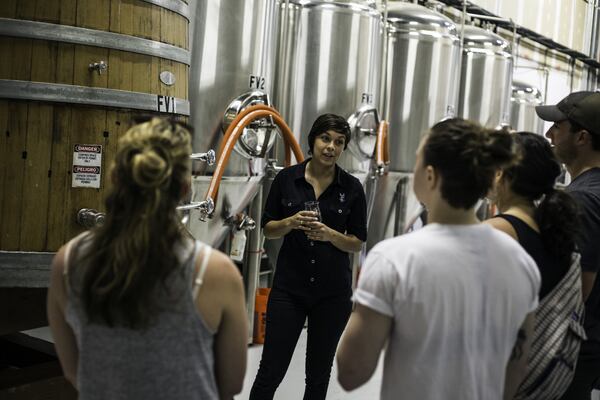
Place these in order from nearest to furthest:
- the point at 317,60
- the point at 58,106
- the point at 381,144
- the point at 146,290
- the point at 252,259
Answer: the point at 146,290
the point at 58,106
the point at 252,259
the point at 317,60
the point at 381,144

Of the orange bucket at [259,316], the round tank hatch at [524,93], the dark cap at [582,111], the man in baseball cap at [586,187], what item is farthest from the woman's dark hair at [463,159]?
the round tank hatch at [524,93]

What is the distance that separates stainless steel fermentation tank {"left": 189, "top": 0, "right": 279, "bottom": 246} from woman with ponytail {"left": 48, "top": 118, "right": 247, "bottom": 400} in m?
2.26

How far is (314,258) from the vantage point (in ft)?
10.5

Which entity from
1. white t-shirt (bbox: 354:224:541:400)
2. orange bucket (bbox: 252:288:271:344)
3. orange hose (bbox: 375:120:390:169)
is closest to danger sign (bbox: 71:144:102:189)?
white t-shirt (bbox: 354:224:541:400)

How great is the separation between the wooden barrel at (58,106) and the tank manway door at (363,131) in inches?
117

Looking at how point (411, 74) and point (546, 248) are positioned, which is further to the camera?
point (411, 74)

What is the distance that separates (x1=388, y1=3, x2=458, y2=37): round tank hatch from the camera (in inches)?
246

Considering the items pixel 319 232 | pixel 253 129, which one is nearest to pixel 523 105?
pixel 253 129

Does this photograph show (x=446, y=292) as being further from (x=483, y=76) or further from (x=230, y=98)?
(x=483, y=76)

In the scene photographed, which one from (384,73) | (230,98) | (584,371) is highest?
(384,73)

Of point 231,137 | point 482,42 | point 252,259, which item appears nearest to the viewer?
point 231,137

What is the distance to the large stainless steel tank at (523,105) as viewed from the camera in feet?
30.6

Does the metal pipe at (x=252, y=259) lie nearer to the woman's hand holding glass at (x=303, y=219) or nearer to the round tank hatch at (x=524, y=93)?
the woman's hand holding glass at (x=303, y=219)

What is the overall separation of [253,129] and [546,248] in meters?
2.37
